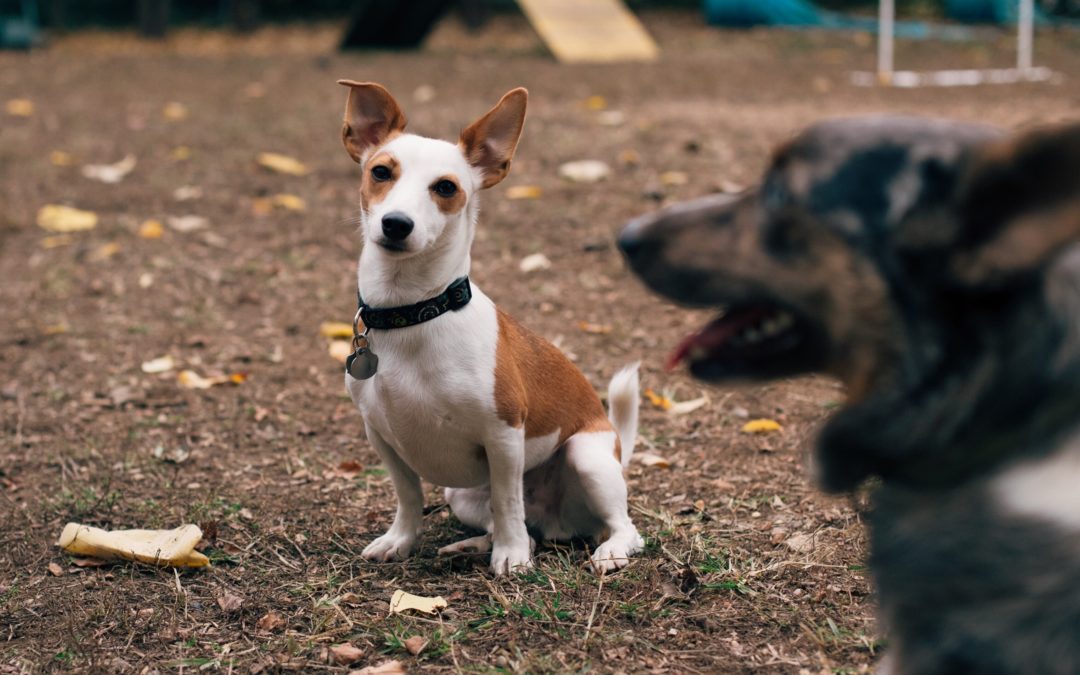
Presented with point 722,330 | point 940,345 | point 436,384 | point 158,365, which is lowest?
point 158,365

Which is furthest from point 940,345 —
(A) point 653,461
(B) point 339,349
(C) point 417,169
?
(B) point 339,349

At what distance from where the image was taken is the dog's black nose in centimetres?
326

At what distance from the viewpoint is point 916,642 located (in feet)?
6.55

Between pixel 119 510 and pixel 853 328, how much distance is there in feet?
9.21

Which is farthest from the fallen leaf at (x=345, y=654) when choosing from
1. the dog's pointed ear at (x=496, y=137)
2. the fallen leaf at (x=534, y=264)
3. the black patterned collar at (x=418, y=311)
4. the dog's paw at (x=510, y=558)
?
the fallen leaf at (x=534, y=264)

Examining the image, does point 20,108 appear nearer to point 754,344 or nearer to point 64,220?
point 64,220

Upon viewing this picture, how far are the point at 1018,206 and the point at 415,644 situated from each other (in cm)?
191

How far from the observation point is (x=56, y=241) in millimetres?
6930

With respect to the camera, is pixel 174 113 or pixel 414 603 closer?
pixel 414 603

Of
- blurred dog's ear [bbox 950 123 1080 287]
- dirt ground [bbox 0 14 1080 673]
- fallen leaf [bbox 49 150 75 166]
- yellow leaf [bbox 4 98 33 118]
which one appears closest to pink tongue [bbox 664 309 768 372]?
dirt ground [bbox 0 14 1080 673]

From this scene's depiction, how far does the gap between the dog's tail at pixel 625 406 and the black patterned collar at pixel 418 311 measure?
768mm

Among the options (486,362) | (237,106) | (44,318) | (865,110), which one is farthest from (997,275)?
(237,106)

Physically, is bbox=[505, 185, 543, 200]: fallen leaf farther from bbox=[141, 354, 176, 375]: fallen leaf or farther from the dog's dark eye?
the dog's dark eye

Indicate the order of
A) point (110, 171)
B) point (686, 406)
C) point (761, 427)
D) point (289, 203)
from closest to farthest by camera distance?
point (761, 427) → point (686, 406) → point (289, 203) → point (110, 171)
